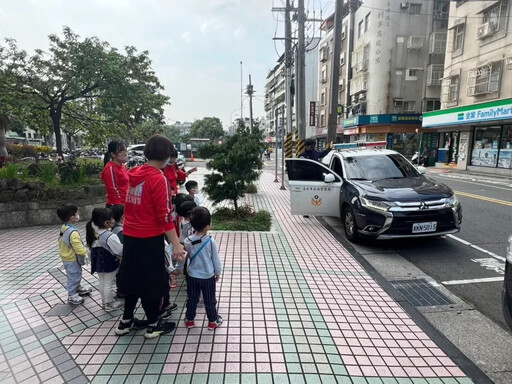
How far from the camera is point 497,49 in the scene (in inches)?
704

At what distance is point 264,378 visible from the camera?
2.43 m

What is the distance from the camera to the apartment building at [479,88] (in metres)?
17.4

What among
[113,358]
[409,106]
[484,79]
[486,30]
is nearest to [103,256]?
[113,358]

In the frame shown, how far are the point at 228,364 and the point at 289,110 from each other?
12812mm

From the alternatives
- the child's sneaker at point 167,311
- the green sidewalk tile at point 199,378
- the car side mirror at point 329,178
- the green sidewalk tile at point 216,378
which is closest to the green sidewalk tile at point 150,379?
the green sidewalk tile at point 199,378

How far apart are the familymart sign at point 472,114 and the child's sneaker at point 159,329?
1942cm

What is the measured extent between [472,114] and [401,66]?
10590mm

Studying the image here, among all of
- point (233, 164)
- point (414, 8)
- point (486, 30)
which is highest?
point (414, 8)

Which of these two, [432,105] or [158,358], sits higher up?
[432,105]

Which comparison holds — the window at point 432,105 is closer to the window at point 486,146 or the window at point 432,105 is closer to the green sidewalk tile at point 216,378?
the window at point 486,146

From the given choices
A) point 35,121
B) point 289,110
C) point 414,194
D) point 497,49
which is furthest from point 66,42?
point 497,49

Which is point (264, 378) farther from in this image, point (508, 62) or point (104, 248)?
point (508, 62)

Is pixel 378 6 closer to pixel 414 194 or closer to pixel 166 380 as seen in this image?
pixel 414 194

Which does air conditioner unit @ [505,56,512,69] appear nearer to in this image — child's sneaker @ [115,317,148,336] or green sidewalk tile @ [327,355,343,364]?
green sidewalk tile @ [327,355,343,364]
